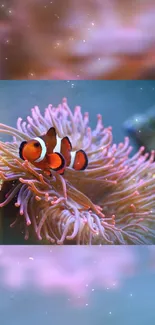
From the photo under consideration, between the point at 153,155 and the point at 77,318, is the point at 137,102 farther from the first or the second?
the point at 77,318

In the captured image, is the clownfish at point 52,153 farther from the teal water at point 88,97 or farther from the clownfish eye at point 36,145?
the teal water at point 88,97

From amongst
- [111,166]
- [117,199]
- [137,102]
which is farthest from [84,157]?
[137,102]

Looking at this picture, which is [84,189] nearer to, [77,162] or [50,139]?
[77,162]

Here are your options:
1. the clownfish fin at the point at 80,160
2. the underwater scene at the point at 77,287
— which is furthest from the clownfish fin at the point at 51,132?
the underwater scene at the point at 77,287

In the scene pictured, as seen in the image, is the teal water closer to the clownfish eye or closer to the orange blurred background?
the orange blurred background

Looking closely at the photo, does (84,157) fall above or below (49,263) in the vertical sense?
above

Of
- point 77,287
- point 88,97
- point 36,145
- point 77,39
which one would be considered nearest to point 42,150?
point 36,145

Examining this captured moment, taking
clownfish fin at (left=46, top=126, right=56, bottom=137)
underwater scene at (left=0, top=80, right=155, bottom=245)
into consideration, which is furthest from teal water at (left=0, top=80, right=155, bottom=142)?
clownfish fin at (left=46, top=126, right=56, bottom=137)
